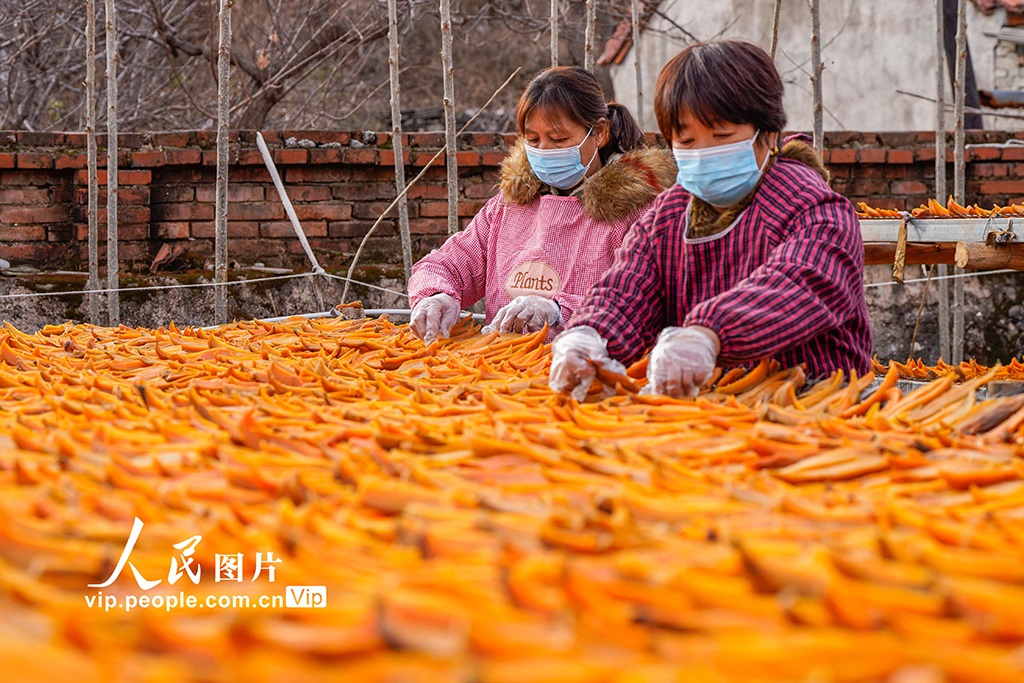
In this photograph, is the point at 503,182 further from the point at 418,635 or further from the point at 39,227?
the point at 39,227

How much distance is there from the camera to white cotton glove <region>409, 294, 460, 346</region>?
262cm

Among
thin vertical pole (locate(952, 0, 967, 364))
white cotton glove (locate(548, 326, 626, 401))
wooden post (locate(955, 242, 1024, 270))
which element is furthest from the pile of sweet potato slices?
thin vertical pole (locate(952, 0, 967, 364))

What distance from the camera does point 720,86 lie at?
6.24 ft

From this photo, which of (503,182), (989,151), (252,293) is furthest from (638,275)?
(989,151)

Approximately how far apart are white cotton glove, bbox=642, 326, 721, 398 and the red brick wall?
3.70 m

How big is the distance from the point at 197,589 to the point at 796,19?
31.7ft

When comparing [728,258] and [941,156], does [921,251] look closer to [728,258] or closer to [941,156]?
[941,156]

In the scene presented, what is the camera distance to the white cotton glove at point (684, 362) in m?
1.74

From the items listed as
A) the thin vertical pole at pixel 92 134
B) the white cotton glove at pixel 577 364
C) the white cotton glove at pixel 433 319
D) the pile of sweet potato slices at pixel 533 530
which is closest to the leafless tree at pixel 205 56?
the thin vertical pole at pixel 92 134

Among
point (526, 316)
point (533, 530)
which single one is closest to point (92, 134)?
point (526, 316)

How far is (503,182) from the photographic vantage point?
3.02 m

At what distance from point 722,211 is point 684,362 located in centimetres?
45

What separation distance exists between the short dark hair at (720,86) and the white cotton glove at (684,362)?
398 millimetres

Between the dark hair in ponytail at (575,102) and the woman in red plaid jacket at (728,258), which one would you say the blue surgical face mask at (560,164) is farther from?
the woman in red plaid jacket at (728,258)
